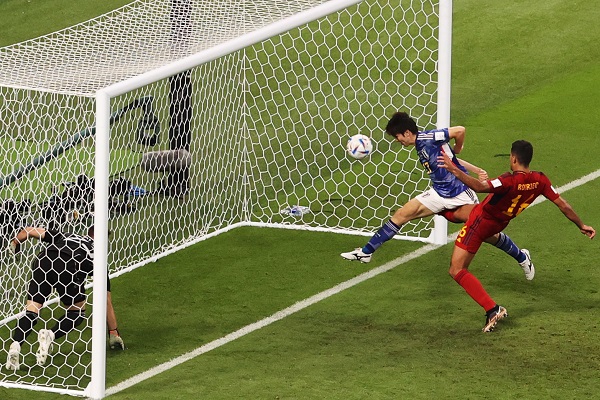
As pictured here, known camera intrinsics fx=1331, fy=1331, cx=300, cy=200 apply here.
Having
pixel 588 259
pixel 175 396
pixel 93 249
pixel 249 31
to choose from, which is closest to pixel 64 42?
pixel 249 31

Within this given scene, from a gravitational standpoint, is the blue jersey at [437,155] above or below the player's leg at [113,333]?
above

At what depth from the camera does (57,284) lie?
9242 mm

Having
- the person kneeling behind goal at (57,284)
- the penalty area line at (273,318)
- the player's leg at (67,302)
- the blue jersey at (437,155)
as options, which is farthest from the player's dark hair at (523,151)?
the player's leg at (67,302)

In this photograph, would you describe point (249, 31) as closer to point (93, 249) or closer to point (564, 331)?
point (93, 249)

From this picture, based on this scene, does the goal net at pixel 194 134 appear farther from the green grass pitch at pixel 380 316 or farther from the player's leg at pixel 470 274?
the player's leg at pixel 470 274

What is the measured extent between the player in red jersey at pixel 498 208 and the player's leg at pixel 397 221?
0.66 metres

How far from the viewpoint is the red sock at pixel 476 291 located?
959 centimetres

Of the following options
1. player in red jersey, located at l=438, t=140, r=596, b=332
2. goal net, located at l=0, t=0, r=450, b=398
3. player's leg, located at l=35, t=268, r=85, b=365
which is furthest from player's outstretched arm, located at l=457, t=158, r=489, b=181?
player's leg, located at l=35, t=268, r=85, b=365

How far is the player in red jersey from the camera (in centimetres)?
929

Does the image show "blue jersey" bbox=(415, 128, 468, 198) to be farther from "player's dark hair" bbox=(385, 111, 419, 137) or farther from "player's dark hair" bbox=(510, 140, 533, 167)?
"player's dark hair" bbox=(510, 140, 533, 167)

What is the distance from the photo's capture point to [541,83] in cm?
1599

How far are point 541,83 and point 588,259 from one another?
17.2 feet

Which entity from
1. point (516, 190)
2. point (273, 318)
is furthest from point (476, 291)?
point (273, 318)

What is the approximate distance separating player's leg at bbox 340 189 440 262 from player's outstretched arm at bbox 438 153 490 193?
121cm
